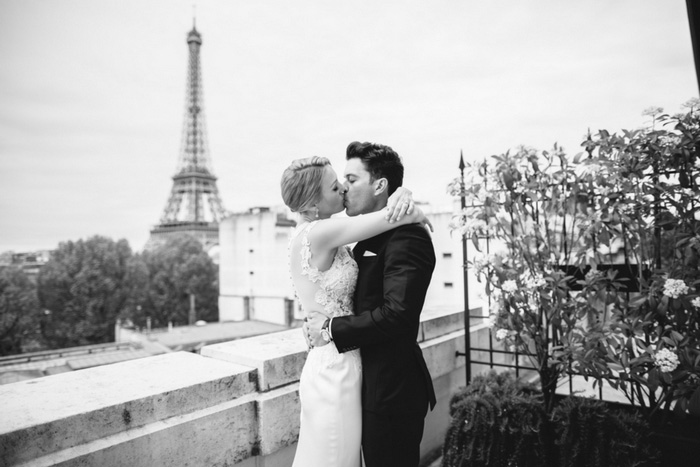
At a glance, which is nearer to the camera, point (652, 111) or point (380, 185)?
point (380, 185)

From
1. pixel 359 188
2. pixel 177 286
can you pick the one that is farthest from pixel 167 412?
pixel 177 286

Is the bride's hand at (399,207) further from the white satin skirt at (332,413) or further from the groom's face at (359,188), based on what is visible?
the white satin skirt at (332,413)

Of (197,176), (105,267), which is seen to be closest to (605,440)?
(105,267)

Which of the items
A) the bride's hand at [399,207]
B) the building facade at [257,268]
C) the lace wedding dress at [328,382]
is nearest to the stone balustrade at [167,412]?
the lace wedding dress at [328,382]

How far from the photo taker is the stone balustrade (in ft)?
4.91

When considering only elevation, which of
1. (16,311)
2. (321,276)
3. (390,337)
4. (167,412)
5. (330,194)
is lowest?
(16,311)

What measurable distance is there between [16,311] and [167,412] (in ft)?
103

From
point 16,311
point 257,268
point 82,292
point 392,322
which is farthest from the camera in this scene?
point 257,268

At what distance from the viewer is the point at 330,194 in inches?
73.0

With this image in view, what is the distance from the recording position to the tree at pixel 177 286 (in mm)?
36469

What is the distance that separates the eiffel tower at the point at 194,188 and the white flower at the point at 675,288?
176 feet

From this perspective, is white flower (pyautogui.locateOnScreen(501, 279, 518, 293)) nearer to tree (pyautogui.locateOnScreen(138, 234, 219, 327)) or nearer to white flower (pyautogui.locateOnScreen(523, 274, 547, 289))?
white flower (pyautogui.locateOnScreen(523, 274, 547, 289))

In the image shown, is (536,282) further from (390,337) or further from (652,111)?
(390,337)

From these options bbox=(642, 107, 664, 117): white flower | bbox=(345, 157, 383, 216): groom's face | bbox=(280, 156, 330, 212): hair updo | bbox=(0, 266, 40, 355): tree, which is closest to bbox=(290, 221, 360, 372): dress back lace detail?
bbox=(280, 156, 330, 212): hair updo
